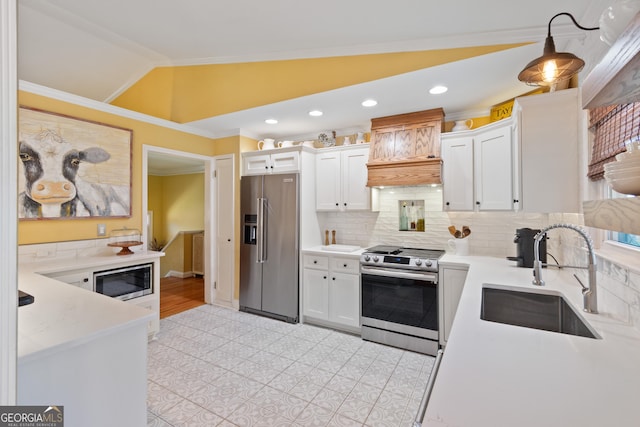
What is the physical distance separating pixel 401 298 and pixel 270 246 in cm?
173

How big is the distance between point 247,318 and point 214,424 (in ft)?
6.05

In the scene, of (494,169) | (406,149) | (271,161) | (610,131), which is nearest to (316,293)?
(271,161)

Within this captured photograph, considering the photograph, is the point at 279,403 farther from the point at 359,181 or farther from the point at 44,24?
the point at 44,24

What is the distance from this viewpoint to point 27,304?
4.83 feet

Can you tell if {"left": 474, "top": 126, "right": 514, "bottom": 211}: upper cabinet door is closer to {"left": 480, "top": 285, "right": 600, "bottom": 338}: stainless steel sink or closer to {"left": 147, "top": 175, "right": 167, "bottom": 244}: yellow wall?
{"left": 480, "top": 285, "right": 600, "bottom": 338}: stainless steel sink

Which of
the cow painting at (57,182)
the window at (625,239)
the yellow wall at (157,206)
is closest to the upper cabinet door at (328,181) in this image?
the cow painting at (57,182)

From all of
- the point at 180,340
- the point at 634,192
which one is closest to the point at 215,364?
the point at 180,340

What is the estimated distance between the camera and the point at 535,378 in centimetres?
85

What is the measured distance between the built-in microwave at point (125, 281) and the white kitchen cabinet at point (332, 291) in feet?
5.68

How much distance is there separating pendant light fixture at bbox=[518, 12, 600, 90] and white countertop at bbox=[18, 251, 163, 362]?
2.20m

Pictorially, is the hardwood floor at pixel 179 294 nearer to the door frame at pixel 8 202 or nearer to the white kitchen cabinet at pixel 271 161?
the white kitchen cabinet at pixel 271 161

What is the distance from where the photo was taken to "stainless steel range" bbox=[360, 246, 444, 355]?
9.24 ft

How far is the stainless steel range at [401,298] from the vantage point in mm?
2816

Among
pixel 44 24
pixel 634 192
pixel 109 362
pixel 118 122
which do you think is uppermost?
pixel 44 24
